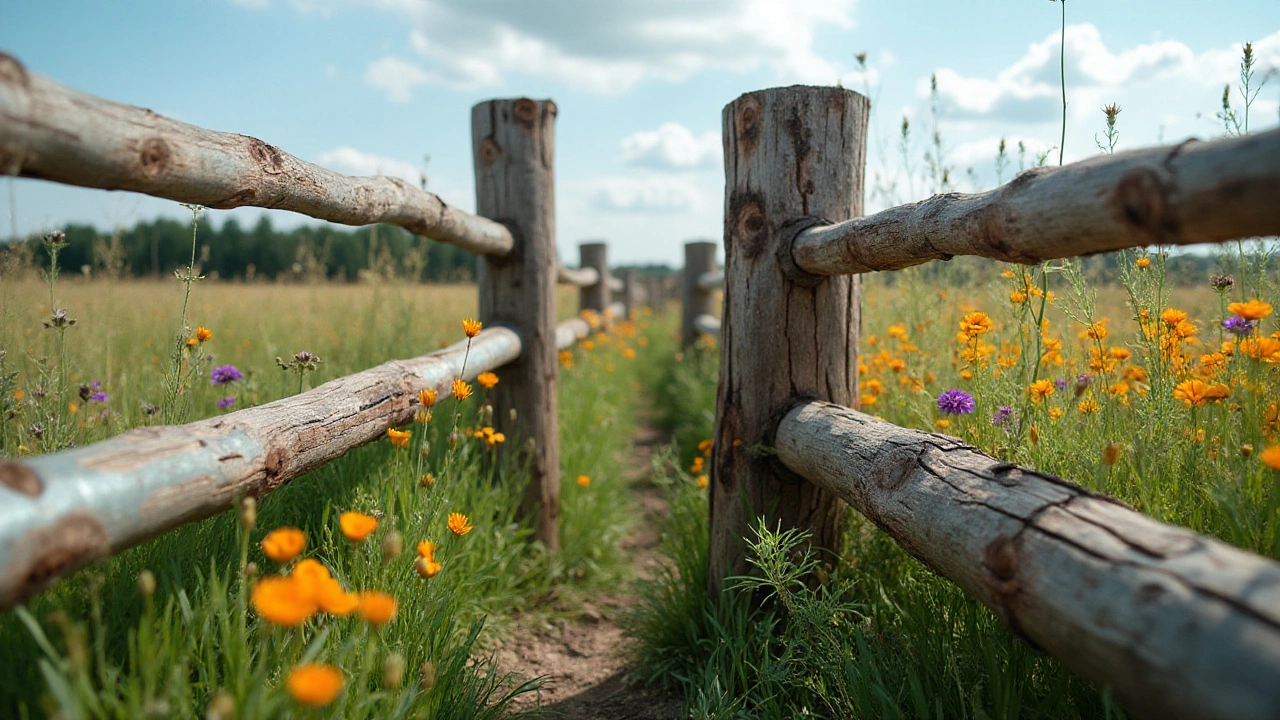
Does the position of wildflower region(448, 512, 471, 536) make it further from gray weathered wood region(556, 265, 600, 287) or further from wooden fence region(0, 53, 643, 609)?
gray weathered wood region(556, 265, 600, 287)

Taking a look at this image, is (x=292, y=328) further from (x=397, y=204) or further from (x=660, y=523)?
(x=397, y=204)

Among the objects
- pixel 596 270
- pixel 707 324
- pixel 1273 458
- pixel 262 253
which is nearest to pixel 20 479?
pixel 1273 458

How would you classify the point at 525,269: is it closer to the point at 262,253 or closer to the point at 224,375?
the point at 224,375

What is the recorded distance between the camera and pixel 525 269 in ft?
10.8

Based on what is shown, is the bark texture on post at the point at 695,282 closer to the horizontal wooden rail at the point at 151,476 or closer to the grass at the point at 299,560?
the grass at the point at 299,560

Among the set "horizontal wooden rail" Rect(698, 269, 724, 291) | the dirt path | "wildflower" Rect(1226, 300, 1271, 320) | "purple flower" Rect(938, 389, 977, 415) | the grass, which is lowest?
the dirt path

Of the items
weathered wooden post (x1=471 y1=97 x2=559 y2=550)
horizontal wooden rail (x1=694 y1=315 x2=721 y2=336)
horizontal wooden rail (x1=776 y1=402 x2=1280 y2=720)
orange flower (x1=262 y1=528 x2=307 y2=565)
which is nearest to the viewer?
horizontal wooden rail (x1=776 y1=402 x2=1280 y2=720)

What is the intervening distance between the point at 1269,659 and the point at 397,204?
209cm

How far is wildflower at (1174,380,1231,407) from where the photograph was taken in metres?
1.51

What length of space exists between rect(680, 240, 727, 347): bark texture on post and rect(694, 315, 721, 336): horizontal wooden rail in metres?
0.07

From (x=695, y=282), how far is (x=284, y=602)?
7.29m

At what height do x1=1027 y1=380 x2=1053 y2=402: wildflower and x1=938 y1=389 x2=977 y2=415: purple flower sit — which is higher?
x1=1027 y1=380 x2=1053 y2=402: wildflower

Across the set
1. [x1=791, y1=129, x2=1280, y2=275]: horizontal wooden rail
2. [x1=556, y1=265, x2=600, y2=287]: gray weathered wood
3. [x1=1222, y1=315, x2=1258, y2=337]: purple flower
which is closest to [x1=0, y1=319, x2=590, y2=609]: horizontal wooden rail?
[x1=791, y1=129, x2=1280, y2=275]: horizontal wooden rail

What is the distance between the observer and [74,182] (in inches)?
42.1
